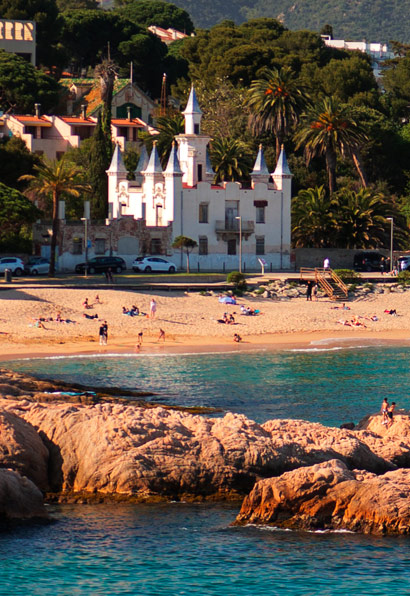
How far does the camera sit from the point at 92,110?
132 meters

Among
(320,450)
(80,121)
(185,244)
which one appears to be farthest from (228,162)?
(320,450)

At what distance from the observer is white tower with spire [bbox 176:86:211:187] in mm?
90062

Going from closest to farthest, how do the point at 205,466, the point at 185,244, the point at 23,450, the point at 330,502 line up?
the point at 330,502, the point at 23,450, the point at 205,466, the point at 185,244

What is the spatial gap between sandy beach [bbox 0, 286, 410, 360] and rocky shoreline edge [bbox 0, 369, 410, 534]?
2370cm

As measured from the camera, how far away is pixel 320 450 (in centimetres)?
3625

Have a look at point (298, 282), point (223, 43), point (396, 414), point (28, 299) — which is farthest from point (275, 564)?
point (223, 43)

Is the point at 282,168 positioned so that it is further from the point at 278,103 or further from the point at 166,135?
the point at 166,135

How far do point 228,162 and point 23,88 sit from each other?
38214mm

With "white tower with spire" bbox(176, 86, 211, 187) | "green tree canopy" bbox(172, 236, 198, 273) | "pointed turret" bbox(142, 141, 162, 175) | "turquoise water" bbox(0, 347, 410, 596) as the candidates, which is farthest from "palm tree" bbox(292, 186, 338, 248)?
"turquoise water" bbox(0, 347, 410, 596)

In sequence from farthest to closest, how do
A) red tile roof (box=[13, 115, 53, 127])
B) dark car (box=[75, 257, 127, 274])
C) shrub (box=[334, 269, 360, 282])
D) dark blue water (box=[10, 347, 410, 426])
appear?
red tile roof (box=[13, 115, 53, 127])
shrub (box=[334, 269, 360, 282])
dark car (box=[75, 257, 127, 274])
dark blue water (box=[10, 347, 410, 426])

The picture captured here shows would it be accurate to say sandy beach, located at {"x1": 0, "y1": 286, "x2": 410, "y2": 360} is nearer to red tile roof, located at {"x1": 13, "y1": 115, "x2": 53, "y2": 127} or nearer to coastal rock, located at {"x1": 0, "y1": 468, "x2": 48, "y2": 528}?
coastal rock, located at {"x1": 0, "y1": 468, "x2": 48, "y2": 528}

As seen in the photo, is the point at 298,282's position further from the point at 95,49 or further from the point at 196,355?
the point at 95,49

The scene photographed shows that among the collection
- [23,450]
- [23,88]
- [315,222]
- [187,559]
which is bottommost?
[187,559]

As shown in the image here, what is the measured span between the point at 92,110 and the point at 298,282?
58058 mm
